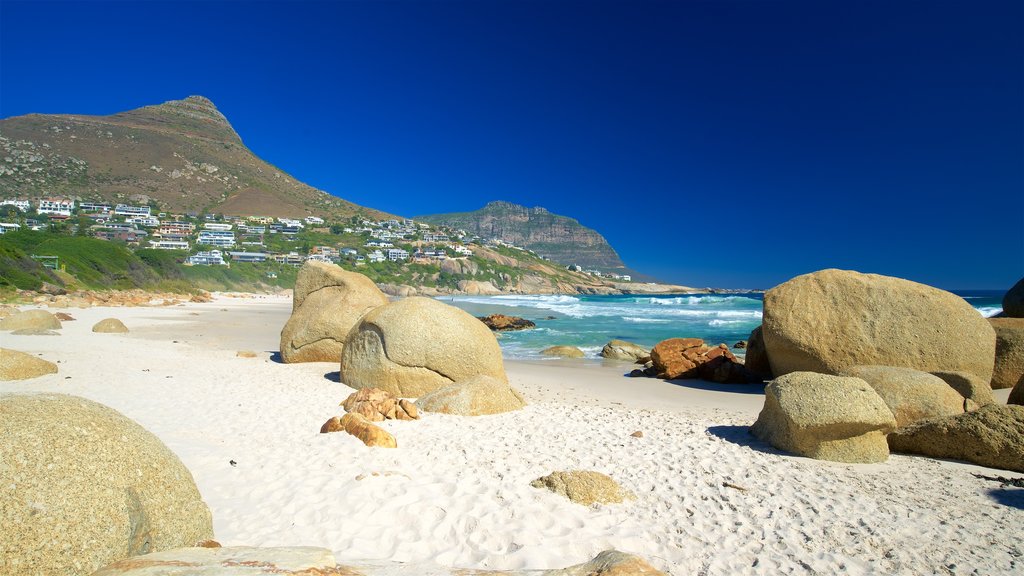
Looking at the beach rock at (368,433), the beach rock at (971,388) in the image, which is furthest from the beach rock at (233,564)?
the beach rock at (971,388)

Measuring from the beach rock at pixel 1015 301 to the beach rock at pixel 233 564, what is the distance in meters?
16.6

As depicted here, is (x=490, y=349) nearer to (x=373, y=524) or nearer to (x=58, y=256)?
(x=373, y=524)

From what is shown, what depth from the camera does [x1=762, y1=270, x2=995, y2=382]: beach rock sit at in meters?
9.58

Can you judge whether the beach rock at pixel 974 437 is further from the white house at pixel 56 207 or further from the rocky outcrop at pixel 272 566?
the white house at pixel 56 207

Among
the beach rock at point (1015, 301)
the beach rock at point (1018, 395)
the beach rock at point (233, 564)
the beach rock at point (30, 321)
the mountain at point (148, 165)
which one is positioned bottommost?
the beach rock at point (30, 321)

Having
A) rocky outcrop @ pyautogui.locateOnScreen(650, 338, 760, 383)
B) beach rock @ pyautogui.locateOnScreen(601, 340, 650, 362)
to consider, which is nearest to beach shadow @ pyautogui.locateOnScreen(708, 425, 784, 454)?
rocky outcrop @ pyautogui.locateOnScreen(650, 338, 760, 383)

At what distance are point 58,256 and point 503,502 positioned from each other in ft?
152

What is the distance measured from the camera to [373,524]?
13.1ft

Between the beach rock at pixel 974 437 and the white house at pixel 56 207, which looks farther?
the white house at pixel 56 207

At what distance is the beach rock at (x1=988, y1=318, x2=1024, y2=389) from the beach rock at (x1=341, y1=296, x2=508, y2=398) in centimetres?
1004

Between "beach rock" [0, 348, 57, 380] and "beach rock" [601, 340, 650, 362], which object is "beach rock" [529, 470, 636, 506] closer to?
"beach rock" [0, 348, 57, 380]

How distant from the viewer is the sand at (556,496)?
368 cm

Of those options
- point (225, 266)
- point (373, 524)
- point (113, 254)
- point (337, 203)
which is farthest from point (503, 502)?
point (337, 203)

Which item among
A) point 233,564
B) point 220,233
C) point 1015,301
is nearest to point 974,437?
point 233,564
